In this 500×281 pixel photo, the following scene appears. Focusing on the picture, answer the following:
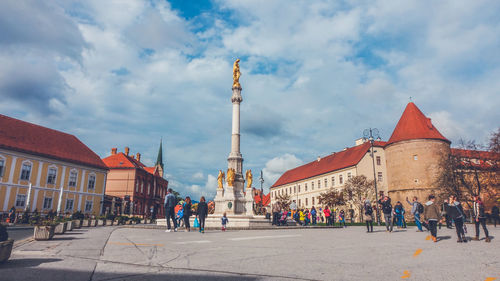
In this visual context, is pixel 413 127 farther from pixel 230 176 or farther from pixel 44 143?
pixel 44 143

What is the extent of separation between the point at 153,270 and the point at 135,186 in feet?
184

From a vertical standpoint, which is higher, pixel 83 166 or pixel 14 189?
pixel 83 166

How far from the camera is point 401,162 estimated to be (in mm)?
52344

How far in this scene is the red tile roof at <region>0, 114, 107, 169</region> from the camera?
119 feet

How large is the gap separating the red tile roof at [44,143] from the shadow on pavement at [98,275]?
37.5 m

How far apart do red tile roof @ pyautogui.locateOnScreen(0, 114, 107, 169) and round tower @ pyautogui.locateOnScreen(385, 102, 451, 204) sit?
46.9 m

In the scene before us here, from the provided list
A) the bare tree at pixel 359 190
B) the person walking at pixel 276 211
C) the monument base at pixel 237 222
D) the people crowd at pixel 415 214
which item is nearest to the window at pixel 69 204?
the monument base at pixel 237 222

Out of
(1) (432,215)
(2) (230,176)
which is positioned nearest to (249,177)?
(2) (230,176)

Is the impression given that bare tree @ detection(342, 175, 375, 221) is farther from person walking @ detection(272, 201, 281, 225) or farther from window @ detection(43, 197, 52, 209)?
window @ detection(43, 197, 52, 209)

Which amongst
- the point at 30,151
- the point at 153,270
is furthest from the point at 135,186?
the point at 153,270

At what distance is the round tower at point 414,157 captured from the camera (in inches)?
1941

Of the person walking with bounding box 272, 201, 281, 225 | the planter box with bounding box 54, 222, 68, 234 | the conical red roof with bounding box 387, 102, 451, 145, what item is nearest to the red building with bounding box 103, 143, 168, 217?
the person walking with bounding box 272, 201, 281, 225

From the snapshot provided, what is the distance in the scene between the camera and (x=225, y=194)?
1094 inches

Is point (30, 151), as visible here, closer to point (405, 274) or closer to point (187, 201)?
point (187, 201)
